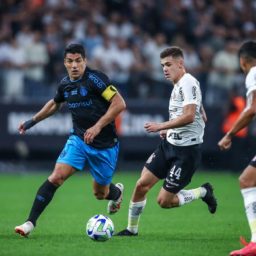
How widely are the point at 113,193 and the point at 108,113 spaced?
66.5 inches

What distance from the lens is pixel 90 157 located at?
1072 centimetres

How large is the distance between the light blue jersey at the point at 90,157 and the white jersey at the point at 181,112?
87cm

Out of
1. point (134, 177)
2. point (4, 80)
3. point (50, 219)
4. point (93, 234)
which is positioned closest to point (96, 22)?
point (4, 80)

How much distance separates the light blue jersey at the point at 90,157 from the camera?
34.2 ft

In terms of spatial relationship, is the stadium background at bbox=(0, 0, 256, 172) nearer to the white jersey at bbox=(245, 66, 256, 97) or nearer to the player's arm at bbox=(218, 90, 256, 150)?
the white jersey at bbox=(245, 66, 256, 97)

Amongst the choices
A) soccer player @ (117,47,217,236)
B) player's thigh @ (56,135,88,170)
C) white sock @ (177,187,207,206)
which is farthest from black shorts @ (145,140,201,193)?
player's thigh @ (56,135,88,170)

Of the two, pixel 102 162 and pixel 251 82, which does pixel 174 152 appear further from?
pixel 251 82

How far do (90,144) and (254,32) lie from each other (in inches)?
531

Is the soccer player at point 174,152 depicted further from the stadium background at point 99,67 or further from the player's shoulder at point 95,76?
the stadium background at point 99,67

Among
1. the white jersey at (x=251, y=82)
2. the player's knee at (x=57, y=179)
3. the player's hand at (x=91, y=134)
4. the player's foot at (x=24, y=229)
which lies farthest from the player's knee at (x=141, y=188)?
the white jersey at (x=251, y=82)

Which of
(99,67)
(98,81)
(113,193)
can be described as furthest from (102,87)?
(99,67)

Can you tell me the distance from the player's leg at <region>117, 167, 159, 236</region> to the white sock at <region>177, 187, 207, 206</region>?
477 mm

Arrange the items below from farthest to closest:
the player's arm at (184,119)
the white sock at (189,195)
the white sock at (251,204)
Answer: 1. the white sock at (189,195)
2. the player's arm at (184,119)
3. the white sock at (251,204)

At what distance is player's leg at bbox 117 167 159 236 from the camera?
34.0 feet
